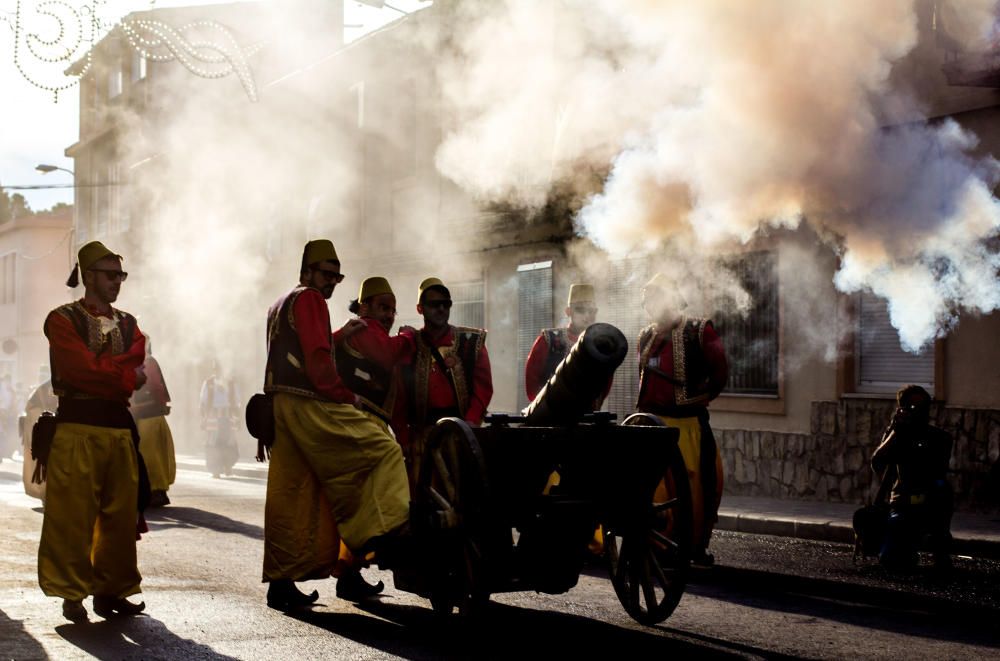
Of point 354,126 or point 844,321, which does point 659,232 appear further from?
point 354,126

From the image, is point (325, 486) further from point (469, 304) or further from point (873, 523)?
point (469, 304)

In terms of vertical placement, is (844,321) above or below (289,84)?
below

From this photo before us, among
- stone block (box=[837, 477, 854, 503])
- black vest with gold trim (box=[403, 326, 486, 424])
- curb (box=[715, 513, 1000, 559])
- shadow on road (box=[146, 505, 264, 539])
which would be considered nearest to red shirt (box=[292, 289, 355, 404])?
black vest with gold trim (box=[403, 326, 486, 424])

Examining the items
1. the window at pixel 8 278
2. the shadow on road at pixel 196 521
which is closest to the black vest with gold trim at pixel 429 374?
the shadow on road at pixel 196 521

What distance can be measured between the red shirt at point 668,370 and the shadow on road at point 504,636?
203cm

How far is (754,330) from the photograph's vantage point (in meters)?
14.4

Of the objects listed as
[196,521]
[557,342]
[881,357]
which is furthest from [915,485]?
[196,521]

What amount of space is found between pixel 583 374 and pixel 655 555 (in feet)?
3.84

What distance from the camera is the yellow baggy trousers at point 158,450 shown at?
11617 millimetres

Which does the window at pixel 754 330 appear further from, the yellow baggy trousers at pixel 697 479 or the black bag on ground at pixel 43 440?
the black bag on ground at pixel 43 440

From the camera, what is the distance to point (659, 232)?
912cm

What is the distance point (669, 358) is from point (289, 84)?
18.8 metres

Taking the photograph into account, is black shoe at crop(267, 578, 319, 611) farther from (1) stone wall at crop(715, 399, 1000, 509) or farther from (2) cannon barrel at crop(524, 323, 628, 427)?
(1) stone wall at crop(715, 399, 1000, 509)

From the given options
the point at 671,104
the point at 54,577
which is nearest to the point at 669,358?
the point at 671,104
